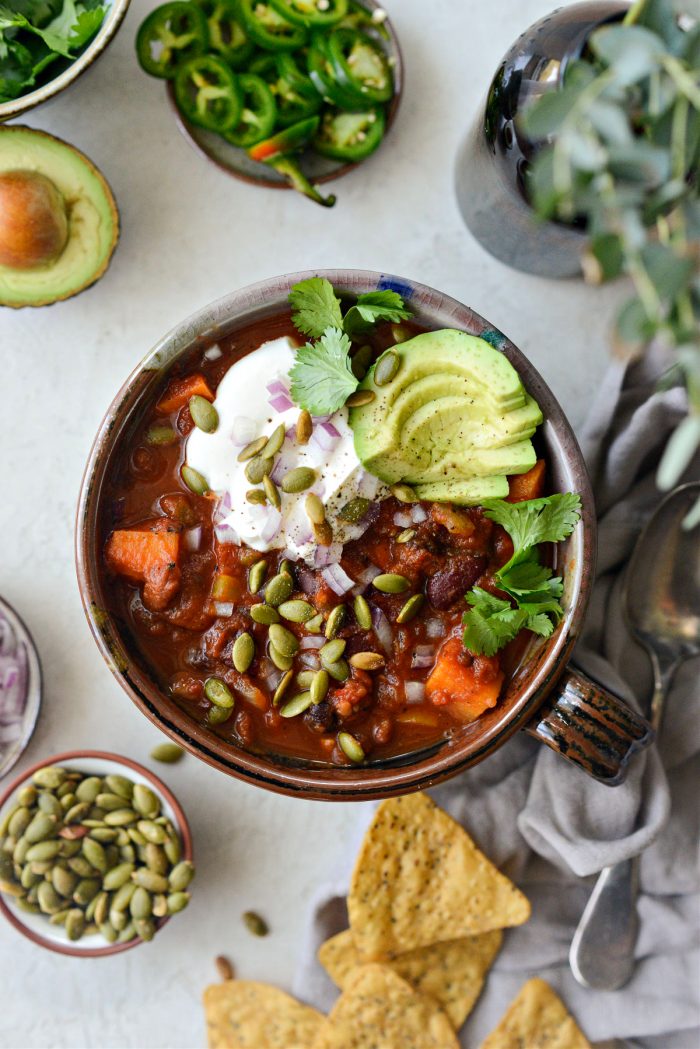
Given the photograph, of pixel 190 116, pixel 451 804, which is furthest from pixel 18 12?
pixel 451 804

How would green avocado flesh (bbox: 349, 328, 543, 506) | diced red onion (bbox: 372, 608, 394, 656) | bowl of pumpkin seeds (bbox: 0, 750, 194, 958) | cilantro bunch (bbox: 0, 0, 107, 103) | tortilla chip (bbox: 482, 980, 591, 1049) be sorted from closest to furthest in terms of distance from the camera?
1. green avocado flesh (bbox: 349, 328, 543, 506)
2. diced red onion (bbox: 372, 608, 394, 656)
3. cilantro bunch (bbox: 0, 0, 107, 103)
4. bowl of pumpkin seeds (bbox: 0, 750, 194, 958)
5. tortilla chip (bbox: 482, 980, 591, 1049)

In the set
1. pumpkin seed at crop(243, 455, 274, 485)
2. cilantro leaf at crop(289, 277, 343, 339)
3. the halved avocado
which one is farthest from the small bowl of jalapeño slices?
pumpkin seed at crop(243, 455, 274, 485)

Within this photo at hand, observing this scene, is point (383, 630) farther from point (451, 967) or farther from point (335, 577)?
point (451, 967)

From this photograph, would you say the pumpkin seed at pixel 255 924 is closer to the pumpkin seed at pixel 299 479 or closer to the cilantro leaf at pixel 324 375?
the pumpkin seed at pixel 299 479

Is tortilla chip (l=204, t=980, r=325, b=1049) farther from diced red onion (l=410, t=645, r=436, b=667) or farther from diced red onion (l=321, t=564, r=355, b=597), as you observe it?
diced red onion (l=321, t=564, r=355, b=597)

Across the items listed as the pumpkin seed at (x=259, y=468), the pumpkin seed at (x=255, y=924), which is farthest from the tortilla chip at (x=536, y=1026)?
the pumpkin seed at (x=259, y=468)

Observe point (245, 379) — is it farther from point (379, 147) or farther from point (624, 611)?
point (624, 611)
